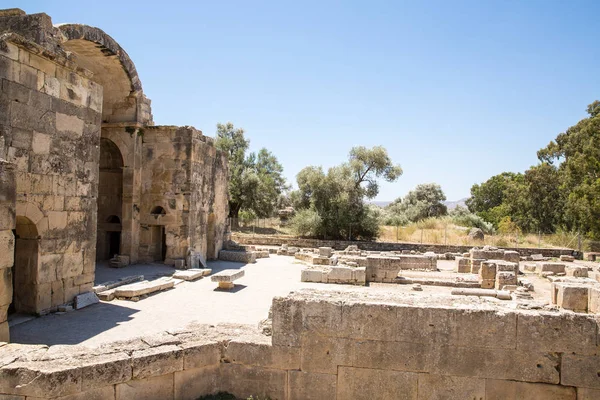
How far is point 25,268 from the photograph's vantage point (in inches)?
320

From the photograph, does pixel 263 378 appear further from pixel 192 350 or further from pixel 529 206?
pixel 529 206

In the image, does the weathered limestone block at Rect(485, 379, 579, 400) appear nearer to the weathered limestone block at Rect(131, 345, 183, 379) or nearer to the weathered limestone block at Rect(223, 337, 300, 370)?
the weathered limestone block at Rect(223, 337, 300, 370)

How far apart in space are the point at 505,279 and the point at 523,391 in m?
9.69

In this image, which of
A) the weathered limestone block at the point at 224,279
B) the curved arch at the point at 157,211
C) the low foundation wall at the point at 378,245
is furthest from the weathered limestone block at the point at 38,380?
the low foundation wall at the point at 378,245

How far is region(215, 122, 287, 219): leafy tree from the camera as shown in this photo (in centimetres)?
3444

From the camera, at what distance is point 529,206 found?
36781 mm

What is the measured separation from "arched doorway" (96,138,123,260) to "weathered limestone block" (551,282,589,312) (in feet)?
44.2

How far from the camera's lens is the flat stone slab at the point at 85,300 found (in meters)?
8.82

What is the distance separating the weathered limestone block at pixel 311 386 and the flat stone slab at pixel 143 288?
629cm

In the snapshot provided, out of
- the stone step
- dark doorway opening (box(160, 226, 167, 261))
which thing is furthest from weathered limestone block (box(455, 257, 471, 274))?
the stone step

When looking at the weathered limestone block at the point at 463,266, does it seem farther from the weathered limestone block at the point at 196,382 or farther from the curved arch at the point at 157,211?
the weathered limestone block at the point at 196,382

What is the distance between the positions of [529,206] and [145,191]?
3334 centimetres

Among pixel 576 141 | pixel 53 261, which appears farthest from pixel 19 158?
pixel 576 141

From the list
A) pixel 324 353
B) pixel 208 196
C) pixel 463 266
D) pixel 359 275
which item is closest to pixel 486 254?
pixel 463 266
